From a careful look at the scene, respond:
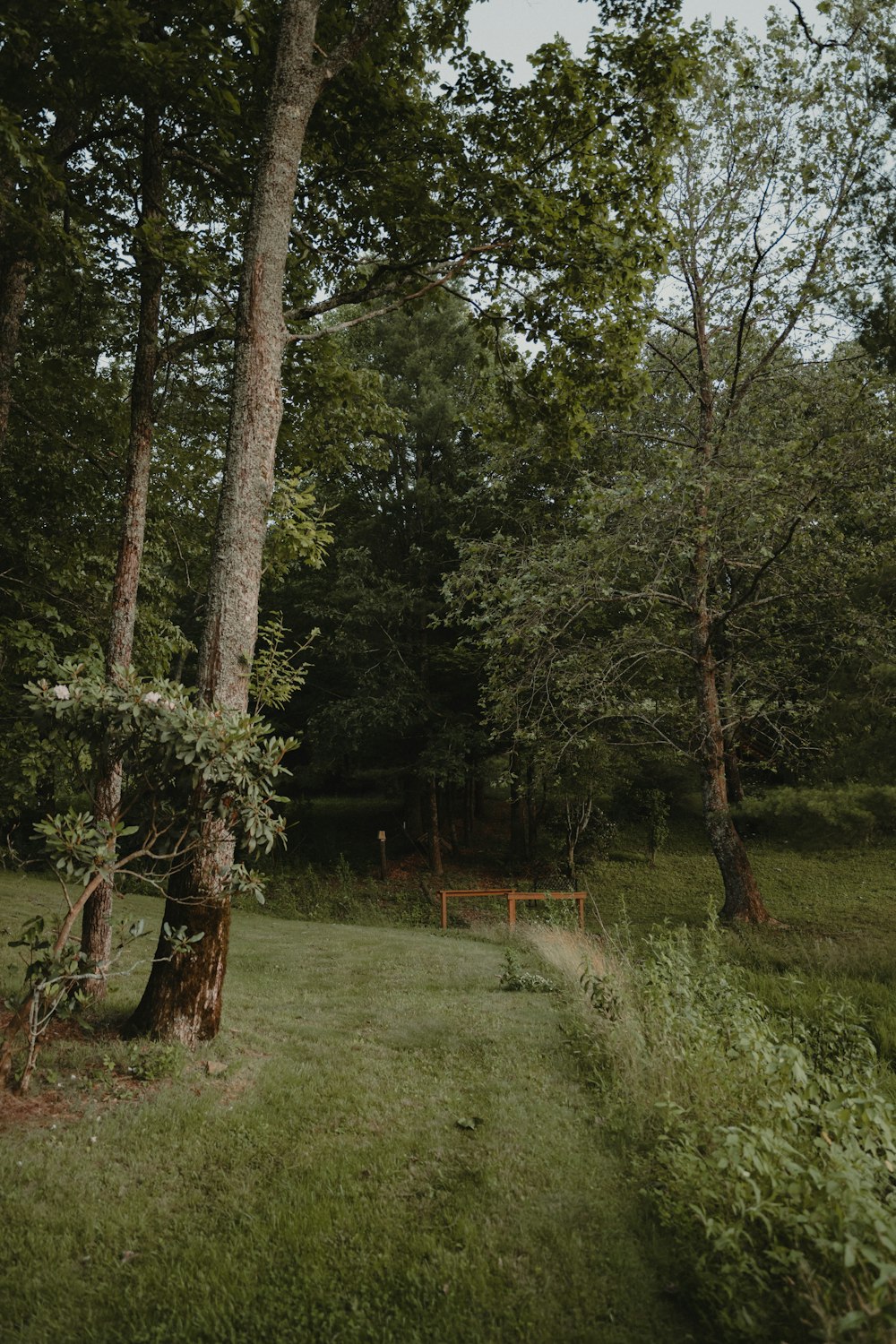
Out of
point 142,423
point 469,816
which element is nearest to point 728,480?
point 142,423

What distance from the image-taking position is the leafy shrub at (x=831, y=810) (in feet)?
27.1

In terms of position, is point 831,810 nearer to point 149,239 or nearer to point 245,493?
point 245,493

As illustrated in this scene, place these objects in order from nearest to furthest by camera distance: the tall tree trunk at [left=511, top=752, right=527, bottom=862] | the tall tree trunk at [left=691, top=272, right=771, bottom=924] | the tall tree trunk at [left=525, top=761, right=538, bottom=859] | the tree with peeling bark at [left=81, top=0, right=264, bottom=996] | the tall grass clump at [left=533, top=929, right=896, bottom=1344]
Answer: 1. the tall grass clump at [left=533, top=929, right=896, bottom=1344]
2. the tree with peeling bark at [left=81, top=0, right=264, bottom=996]
3. the tall tree trunk at [left=691, top=272, right=771, bottom=924]
4. the tall tree trunk at [left=525, top=761, right=538, bottom=859]
5. the tall tree trunk at [left=511, top=752, right=527, bottom=862]

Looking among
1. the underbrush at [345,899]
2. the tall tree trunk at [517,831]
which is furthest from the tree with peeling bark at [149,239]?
the tall tree trunk at [517,831]

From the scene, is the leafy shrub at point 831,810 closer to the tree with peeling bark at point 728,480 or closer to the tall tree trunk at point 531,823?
the tree with peeling bark at point 728,480

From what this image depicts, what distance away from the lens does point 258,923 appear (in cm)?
1402

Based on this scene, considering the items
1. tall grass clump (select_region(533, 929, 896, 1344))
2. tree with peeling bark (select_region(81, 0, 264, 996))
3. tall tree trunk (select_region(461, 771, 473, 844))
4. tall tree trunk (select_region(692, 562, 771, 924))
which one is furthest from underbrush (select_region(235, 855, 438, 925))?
tall grass clump (select_region(533, 929, 896, 1344))

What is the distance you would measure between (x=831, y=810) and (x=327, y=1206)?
701 centimetres

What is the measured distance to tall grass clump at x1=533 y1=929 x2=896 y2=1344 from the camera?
2334 millimetres

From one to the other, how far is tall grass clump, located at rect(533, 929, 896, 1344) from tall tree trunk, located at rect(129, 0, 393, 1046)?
2.62 m

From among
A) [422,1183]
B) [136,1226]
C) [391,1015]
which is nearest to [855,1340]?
[422,1183]

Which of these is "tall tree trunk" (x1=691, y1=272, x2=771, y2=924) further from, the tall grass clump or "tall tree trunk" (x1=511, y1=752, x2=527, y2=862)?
"tall tree trunk" (x1=511, y1=752, x2=527, y2=862)

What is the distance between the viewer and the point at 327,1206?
3137mm

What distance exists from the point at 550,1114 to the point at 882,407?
10272mm
